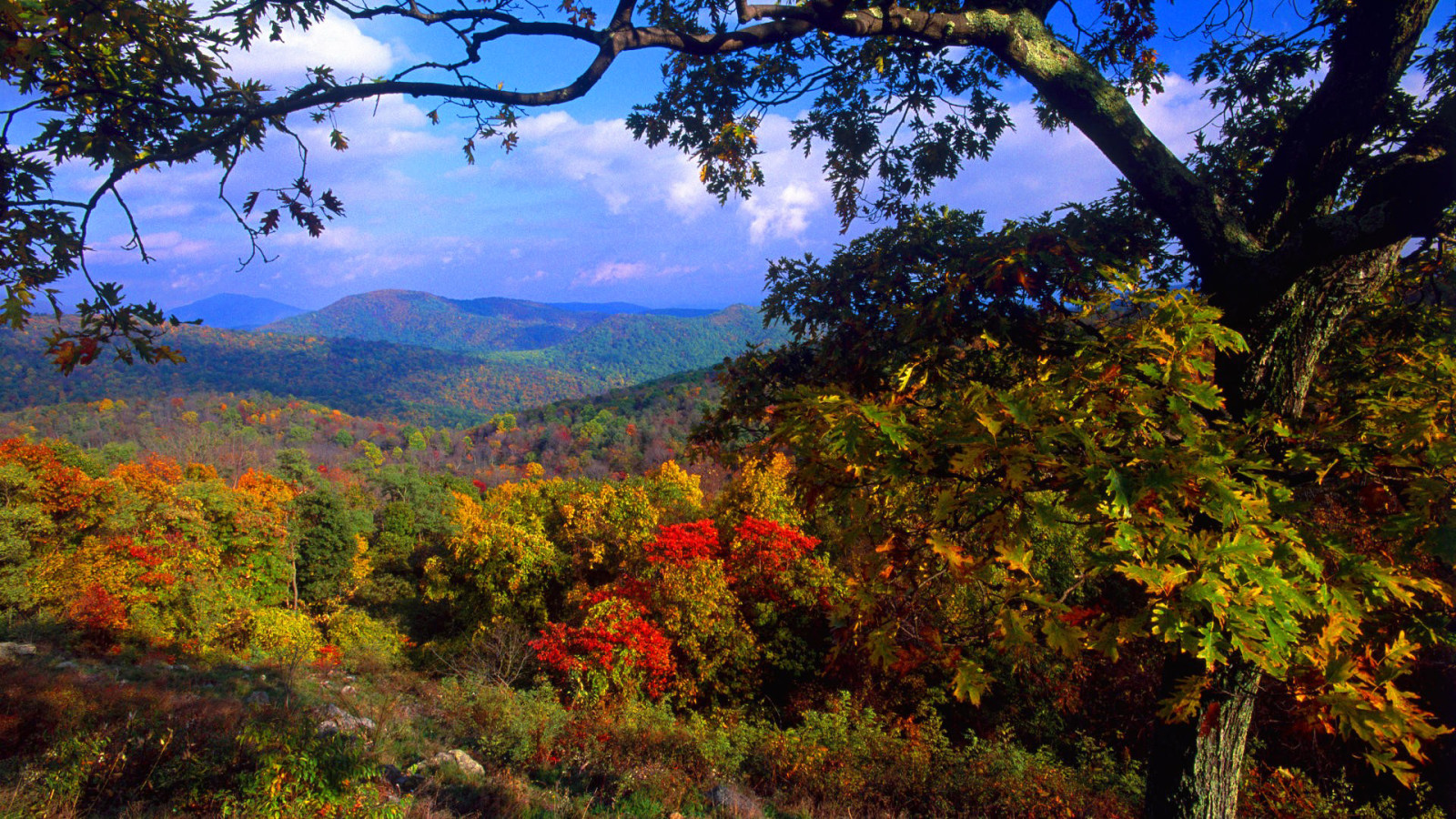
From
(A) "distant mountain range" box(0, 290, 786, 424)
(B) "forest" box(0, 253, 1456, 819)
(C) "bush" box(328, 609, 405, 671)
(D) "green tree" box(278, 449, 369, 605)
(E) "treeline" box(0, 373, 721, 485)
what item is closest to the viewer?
(B) "forest" box(0, 253, 1456, 819)

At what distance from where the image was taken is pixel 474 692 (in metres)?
10.8

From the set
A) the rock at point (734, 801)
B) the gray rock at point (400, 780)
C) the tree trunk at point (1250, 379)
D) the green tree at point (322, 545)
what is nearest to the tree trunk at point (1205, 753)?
the tree trunk at point (1250, 379)

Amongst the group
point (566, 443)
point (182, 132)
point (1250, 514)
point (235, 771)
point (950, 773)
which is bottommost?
point (566, 443)

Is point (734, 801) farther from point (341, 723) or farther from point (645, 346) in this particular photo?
point (645, 346)

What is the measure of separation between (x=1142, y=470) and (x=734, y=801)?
5984mm

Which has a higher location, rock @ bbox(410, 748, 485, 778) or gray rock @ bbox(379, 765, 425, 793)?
gray rock @ bbox(379, 765, 425, 793)

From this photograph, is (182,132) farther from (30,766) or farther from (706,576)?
(706,576)

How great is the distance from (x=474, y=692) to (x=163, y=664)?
6975mm

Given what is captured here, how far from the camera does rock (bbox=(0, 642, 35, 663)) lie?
10.3 metres

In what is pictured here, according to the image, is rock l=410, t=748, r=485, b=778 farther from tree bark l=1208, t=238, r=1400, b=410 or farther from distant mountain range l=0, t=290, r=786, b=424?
distant mountain range l=0, t=290, r=786, b=424

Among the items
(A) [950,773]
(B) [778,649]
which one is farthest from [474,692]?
(A) [950,773]

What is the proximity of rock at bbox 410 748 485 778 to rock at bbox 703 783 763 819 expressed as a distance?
109 inches

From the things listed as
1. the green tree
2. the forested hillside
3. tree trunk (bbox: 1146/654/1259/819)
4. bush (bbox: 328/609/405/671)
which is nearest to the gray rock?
tree trunk (bbox: 1146/654/1259/819)

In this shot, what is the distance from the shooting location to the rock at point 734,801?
19.4ft
